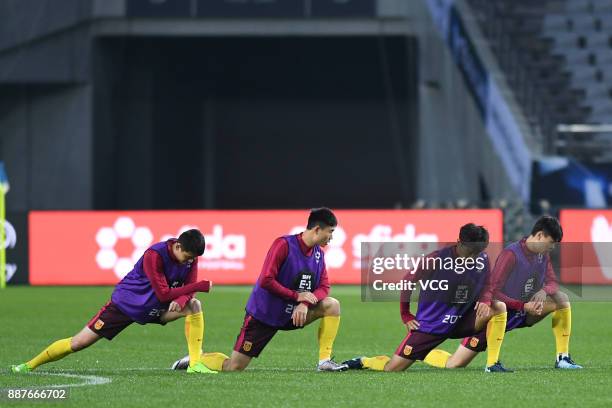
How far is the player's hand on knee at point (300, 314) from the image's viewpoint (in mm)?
10938

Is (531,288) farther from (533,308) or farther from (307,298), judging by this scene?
(307,298)

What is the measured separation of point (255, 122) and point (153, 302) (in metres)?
29.6

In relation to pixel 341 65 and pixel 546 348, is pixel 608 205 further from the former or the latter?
pixel 546 348

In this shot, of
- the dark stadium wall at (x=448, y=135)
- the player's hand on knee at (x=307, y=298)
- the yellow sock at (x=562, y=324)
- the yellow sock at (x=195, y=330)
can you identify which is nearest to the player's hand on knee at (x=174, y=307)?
the yellow sock at (x=195, y=330)

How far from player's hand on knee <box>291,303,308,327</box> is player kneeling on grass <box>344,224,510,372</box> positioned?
77 cm

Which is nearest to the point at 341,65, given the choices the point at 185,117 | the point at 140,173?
the point at 185,117

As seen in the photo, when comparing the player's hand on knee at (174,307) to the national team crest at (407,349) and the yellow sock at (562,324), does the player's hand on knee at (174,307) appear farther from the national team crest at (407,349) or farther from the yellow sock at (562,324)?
the yellow sock at (562,324)

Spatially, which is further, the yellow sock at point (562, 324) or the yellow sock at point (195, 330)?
the yellow sock at point (562, 324)

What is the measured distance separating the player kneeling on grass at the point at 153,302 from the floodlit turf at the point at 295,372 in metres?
0.28

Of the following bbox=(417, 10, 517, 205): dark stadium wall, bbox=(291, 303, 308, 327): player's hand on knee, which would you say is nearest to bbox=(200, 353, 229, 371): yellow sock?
bbox=(291, 303, 308, 327): player's hand on knee

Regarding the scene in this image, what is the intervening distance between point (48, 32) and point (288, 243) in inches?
807

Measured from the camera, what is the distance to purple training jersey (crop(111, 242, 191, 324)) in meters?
11.0

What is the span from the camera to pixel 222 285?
82.2ft

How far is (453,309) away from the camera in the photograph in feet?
36.6
